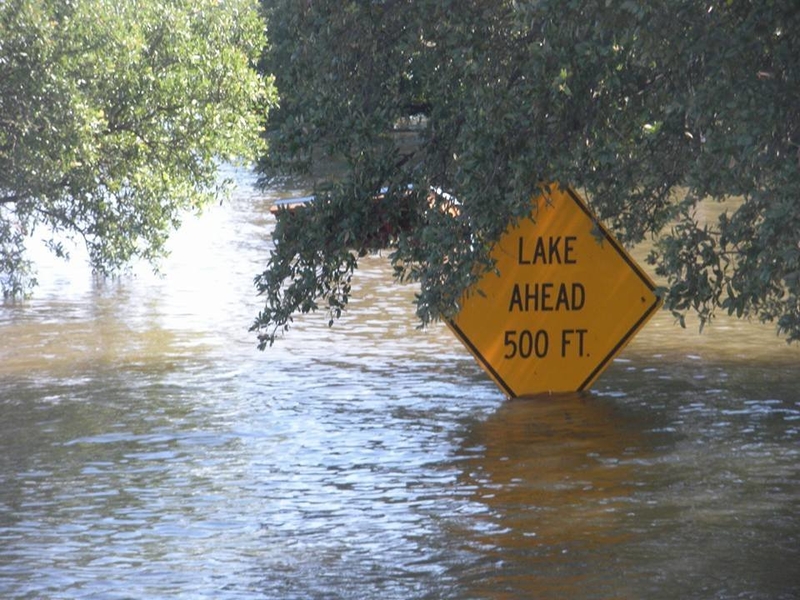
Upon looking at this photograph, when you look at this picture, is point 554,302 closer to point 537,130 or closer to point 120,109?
point 537,130

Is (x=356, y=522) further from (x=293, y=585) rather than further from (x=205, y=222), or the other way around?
(x=205, y=222)

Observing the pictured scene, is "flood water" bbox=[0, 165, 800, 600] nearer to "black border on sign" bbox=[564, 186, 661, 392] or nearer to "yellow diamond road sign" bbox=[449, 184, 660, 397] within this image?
"black border on sign" bbox=[564, 186, 661, 392]

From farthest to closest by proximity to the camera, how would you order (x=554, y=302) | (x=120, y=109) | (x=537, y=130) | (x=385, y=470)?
(x=120, y=109) < (x=554, y=302) < (x=385, y=470) < (x=537, y=130)

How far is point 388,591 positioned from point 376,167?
12.0ft

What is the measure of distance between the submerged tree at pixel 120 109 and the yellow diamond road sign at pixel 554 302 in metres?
9.20

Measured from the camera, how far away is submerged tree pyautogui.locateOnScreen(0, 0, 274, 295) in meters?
20.7

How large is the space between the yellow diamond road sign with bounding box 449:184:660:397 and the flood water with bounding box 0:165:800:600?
1.45ft

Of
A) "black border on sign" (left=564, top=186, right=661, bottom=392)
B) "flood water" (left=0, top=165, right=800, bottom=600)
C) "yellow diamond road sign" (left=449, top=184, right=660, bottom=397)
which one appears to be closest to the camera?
"flood water" (left=0, top=165, right=800, bottom=600)

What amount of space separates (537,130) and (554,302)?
3.82 metres

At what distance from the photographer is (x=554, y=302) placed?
535 inches

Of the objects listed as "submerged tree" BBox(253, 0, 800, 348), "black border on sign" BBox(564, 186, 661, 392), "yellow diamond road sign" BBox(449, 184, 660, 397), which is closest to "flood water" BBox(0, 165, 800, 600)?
"black border on sign" BBox(564, 186, 661, 392)

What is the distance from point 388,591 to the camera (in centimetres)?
836

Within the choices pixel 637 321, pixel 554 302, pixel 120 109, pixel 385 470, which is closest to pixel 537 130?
pixel 385 470

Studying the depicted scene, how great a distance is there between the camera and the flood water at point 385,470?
344 inches
